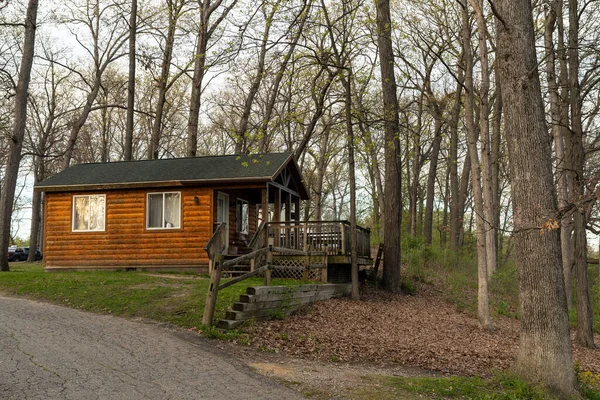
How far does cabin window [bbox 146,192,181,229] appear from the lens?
18.7m

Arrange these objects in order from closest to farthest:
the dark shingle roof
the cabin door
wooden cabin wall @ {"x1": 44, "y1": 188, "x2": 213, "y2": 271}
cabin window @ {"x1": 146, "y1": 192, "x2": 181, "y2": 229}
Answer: the dark shingle roof
wooden cabin wall @ {"x1": 44, "y1": 188, "x2": 213, "y2": 271}
cabin window @ {"x1": 146, "y1": 192, "x2": 181, "y2": 229}
the cabin door

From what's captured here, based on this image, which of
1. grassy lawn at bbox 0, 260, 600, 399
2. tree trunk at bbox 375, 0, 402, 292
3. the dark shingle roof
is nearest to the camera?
grassy lawn at bbox 0, 260, 600, 399

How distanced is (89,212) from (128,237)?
1.90m

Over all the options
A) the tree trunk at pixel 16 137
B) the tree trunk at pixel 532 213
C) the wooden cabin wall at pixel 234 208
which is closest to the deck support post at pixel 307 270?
the wooden cabin wall at pixel 234 208

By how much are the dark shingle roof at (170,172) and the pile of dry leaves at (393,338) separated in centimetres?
578

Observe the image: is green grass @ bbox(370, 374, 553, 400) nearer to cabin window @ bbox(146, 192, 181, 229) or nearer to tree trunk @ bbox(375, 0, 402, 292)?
tree trunk @ bbox(375, 0, 402, 292)

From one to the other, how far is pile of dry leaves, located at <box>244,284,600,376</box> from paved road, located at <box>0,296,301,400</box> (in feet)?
5.46

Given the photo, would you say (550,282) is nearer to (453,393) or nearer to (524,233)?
(524,233)

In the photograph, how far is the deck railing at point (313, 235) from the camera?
16141mm

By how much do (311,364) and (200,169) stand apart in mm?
11782

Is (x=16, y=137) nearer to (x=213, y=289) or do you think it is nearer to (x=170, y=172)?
(x=170, y=172)

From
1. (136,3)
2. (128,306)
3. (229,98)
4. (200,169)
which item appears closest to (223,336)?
(128,306)

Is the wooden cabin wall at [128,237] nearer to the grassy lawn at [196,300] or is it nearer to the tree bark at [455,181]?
the grassy lawn at [196,300]

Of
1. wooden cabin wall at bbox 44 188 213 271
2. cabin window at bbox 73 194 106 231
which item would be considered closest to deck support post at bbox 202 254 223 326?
wooden cabin wall at bbox 44 188 213 271
